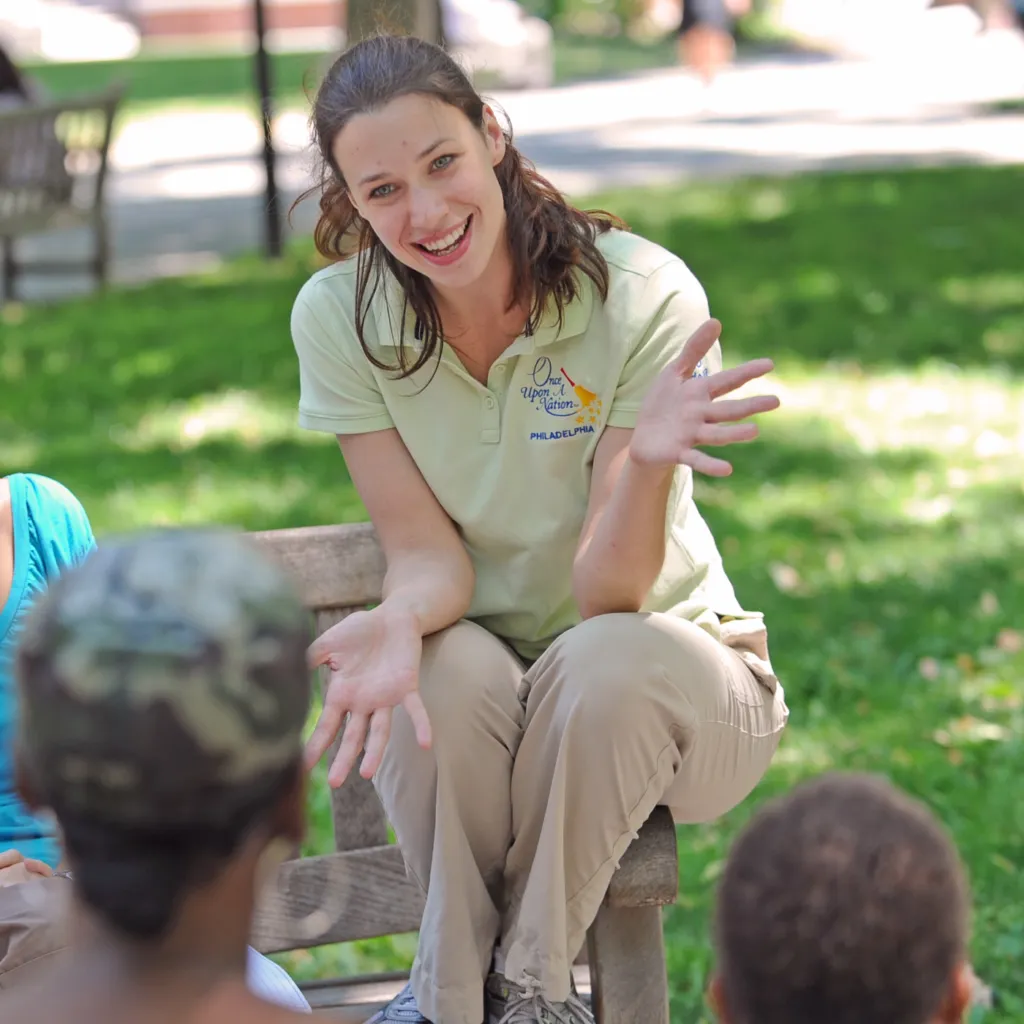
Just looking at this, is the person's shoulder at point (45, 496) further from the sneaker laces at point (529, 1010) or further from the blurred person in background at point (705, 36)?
A: the blurred person in background at point (705, 36)

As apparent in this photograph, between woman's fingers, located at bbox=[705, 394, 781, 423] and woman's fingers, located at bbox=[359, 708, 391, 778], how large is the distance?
0.59 metres

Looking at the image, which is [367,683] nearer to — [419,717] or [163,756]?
[419,717]

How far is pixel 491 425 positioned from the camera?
2801 mm

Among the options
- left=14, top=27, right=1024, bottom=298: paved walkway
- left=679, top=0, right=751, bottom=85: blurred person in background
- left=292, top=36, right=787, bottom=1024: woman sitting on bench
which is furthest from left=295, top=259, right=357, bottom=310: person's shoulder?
left=679, top=0, right=751, bottom=85: blurred person in background

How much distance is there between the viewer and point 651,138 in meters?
14.4

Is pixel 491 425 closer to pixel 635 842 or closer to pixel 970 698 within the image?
pixel 635 842

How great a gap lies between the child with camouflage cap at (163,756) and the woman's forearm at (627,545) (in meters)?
1.11

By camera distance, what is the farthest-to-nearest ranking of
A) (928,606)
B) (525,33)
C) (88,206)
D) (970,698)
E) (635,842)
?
1. (525,33)
2. (88,206)
3. (928,606)
4. (970,698)
5. (635,842)

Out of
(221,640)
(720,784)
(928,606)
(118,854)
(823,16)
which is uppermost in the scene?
(221,640)

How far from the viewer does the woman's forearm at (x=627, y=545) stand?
253 centimetres

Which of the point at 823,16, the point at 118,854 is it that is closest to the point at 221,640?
the point at 118,854

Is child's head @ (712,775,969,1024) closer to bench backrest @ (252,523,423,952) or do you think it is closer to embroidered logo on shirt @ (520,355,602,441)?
embroidered logo on shirt @ (520,355,602,441)

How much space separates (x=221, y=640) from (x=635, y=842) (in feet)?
3.82

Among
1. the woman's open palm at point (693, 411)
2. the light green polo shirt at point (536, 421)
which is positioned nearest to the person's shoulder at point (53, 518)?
the light green polo shirt at point (536, 421)
